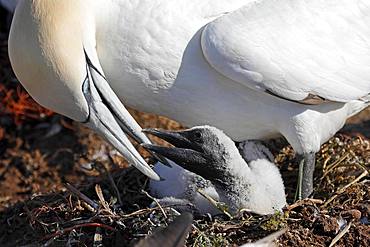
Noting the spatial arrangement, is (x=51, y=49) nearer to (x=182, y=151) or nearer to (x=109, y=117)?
(x=109, y=117)

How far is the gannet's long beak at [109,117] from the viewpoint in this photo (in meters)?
4.24

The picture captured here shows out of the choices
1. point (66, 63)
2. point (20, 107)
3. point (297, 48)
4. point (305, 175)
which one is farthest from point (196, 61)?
point (20, 107)

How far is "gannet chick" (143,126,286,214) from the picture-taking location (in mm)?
4387

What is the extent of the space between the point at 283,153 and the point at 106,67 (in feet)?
4.46

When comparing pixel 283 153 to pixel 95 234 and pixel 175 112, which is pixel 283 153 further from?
pixel 95 234

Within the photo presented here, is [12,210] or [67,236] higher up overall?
[67,236]

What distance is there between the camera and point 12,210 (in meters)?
5.36

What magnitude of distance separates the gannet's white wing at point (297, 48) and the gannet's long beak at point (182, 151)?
0.36 meters

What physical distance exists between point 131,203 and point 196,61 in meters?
0.93

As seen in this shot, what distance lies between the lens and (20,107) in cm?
691

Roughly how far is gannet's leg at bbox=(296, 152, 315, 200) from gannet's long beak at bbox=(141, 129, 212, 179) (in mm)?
545

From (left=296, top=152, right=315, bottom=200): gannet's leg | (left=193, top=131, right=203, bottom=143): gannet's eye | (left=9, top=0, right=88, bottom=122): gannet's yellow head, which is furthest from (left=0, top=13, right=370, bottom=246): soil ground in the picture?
(left=9, top=0, right=88, bottom=122): gannet's yellow head

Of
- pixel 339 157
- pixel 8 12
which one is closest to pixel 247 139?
pixel 339 157

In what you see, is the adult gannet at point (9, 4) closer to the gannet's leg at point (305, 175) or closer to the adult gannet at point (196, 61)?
the adult gannet at point (196, 61)
